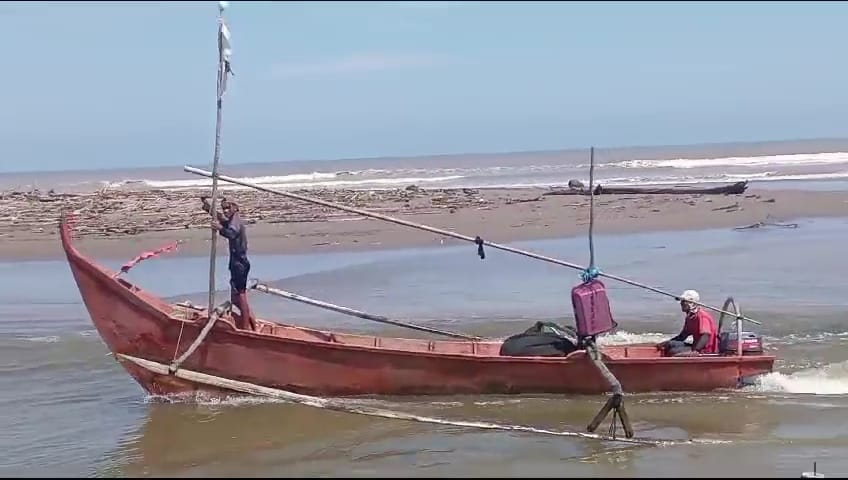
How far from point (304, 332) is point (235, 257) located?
1428 mm

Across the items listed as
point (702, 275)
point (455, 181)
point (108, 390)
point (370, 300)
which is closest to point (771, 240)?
point (702, 275)

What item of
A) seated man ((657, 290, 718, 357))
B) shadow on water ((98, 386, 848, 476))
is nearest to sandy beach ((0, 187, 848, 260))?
seated man ((657, 290, 718, 357))

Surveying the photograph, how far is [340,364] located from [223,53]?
3604 mm

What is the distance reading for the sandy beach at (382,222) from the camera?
2566 cm

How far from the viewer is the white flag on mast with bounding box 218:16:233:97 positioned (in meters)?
10.4

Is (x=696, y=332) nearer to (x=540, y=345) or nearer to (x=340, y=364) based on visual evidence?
(x=540, y=345)

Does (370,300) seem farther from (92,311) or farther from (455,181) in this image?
(455,181)

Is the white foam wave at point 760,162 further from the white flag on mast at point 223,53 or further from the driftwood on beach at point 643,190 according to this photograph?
the white flag on mast at point 223,53

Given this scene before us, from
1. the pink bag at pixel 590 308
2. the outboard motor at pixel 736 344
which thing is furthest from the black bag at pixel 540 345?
the outboard motor at pixel 736 344

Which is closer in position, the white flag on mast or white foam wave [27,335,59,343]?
the white flag on mast

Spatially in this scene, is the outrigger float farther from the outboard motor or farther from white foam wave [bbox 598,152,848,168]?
white foam wave [bbox 598,152,848,168]

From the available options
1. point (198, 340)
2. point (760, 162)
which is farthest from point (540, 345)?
point (760, 162)

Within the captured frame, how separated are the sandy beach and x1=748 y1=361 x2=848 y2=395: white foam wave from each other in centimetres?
1328

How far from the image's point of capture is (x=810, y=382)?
11539 mm
